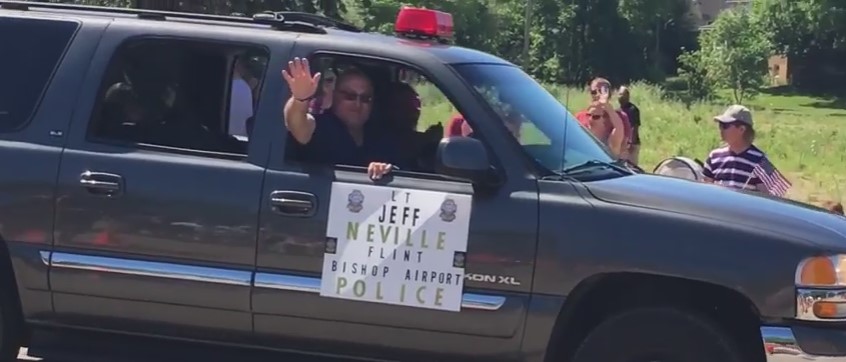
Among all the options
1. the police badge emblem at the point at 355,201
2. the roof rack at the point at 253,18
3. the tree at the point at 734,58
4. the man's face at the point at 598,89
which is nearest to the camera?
the police badge emblem at the point at 355,201

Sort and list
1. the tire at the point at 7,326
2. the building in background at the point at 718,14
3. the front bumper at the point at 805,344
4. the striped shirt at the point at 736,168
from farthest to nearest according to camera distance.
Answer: the building in background at the point at 718,14, the striped shirt at the point at 736,168, the tire at the point at 7,326, the front bumper at the point at 805,344

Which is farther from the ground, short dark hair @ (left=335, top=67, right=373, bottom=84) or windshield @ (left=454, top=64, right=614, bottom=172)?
short dark hair @ (left=335, top=67, right=373, bottom=84)

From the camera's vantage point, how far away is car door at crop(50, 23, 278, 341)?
5.23 meters

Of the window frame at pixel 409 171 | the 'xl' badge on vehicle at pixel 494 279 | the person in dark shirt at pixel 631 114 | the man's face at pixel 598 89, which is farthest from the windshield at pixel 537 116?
the person in dark shirt at pixel 631 114

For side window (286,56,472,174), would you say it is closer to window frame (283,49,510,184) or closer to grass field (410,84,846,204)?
window frame (283,49,510,184)

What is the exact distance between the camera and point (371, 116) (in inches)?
217

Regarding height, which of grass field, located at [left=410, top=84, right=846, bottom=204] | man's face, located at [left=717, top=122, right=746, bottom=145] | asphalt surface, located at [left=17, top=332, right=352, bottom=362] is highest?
man's face, located at [left=717, top=122, right=746, bottom=145]

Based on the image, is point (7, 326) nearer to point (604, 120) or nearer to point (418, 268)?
point (418, 268)

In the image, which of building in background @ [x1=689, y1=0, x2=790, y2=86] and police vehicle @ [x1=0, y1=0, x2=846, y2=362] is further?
building in background @ [x1=689, y1=0, x2=790, y2=86]

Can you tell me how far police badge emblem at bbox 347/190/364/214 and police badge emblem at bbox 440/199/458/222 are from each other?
335mm

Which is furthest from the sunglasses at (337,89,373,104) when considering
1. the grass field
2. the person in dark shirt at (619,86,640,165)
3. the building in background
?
the building in background

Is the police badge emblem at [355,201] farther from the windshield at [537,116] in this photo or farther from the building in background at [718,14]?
the building in background at [718,14]

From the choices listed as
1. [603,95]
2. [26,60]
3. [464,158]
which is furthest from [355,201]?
[603,95]

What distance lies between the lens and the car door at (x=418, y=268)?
A: 4.98 m
